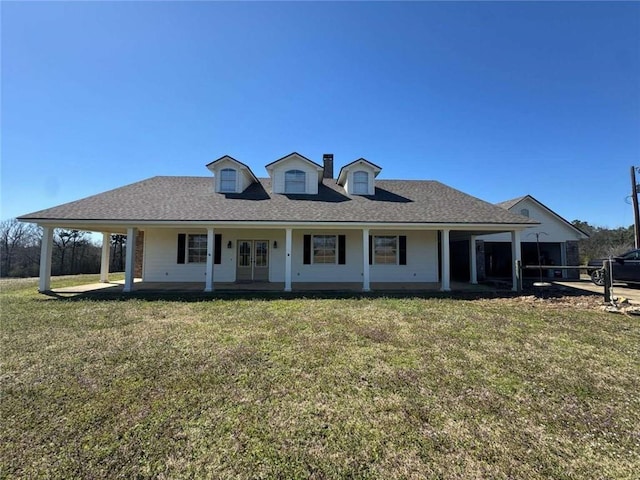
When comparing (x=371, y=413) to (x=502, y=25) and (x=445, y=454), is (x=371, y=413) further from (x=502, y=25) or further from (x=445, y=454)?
(x=502, y=25)

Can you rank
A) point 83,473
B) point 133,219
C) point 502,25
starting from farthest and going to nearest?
point 133,219 < point 502,25 < point 83,473

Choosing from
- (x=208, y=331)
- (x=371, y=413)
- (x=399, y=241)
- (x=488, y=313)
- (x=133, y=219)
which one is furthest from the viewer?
(x=399, y=241)

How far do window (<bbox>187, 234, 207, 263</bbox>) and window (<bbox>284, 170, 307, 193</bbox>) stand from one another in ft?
14.4

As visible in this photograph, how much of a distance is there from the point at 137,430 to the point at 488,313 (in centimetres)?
774

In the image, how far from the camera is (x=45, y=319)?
6898 mm

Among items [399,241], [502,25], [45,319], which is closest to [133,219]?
[45,319]

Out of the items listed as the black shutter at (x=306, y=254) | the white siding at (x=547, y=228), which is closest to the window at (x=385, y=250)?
the black shutter at (x=306, y=254)

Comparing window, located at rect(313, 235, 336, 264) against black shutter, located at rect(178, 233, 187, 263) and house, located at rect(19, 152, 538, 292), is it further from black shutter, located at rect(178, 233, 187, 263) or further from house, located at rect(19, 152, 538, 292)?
black shutter, located at rect(178, 233, 187, 263)

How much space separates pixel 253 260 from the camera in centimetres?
1352

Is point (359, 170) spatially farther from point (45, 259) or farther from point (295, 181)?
point (45, 259)

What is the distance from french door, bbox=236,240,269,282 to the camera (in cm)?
1345

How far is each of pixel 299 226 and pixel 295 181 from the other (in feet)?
12.0

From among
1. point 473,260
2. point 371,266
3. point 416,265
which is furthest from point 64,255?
point 473,260

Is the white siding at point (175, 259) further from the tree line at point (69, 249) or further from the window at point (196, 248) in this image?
the tree line at point (69, 249)
